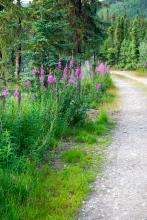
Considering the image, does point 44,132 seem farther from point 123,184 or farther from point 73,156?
point 123,184

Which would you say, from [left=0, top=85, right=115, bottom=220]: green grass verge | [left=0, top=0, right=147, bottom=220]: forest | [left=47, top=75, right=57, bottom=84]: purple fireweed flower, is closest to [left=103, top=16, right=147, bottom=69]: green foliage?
[left=0, top=0, right=147, bottom=220]: forest

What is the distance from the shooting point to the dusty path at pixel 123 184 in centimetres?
508

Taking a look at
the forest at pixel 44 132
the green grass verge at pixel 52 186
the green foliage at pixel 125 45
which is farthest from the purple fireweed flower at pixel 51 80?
the green foliage at pixel 125 45

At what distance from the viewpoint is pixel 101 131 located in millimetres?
9906

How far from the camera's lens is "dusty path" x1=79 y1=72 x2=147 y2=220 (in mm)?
5082

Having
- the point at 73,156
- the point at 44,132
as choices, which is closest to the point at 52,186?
the point at 73,156

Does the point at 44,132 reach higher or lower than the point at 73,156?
higher

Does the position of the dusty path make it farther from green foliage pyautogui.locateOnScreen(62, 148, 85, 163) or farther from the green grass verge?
green foliage pyautogui.locateOnScreen(62, 148, 85, 163)

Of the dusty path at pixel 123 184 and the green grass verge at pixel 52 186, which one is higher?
the green grass verge at pixel 52 186

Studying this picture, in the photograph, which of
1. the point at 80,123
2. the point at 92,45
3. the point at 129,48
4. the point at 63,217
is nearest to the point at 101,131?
the point at 80,123

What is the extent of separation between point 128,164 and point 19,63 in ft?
45.3

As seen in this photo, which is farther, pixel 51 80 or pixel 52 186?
pixel 51 80

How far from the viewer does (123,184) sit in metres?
6.14

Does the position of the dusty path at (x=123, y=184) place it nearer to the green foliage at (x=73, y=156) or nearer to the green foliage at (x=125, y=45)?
the green foliage at (x=73, y=156)
